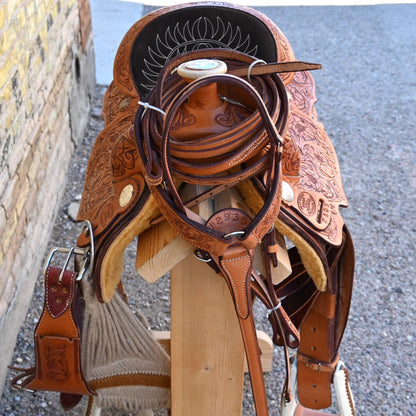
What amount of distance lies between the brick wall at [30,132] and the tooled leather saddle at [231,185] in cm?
57

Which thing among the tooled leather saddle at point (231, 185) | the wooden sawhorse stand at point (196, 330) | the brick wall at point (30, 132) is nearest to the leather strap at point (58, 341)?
the tooled leather saddle at point (231, 185)

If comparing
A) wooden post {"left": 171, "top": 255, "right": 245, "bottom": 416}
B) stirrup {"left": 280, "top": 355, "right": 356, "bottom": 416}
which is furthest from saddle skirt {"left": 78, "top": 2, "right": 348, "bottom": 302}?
stirrup {"left": 280, "top": 355, "right": 356, "bottom": 416}

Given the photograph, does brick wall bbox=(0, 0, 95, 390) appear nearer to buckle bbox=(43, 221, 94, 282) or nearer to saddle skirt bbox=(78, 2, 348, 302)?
saddle skirt bbox=(78, 2, 348, 302)

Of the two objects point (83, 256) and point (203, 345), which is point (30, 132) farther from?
point (203, 345)

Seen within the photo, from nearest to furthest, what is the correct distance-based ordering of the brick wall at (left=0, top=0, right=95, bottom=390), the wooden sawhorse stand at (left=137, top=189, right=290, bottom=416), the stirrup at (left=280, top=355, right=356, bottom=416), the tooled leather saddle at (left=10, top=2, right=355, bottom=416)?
the tooled leather saddle at (left=10, top=2, right=355, bottom=416) < the wooden sawhorse stand at (left=137, top=189, right=290, bottom=416) < the stirrup at (left=280, top=355, right=356, bottom=416) < the brick wall at (left=0, top=0, right=95, bottom=390)

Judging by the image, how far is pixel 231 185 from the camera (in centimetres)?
123

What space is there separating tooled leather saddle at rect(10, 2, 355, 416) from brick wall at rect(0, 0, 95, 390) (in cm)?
57

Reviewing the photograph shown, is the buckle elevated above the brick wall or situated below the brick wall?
above

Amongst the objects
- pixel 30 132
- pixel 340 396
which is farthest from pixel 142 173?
pixel 30 132

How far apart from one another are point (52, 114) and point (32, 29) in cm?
50

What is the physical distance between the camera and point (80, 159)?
3543 millimetres

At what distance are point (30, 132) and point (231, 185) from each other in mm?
1569

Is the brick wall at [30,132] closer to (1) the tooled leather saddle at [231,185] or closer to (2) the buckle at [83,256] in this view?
(1) the tooled leather saddle at [231,185]

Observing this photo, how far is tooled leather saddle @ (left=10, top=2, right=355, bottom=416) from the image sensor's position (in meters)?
1.14
